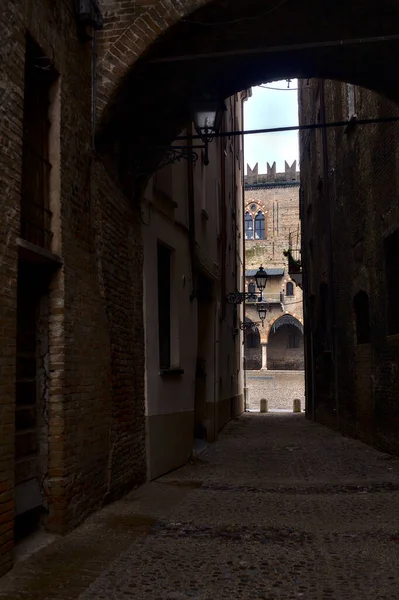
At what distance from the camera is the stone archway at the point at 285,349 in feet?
175

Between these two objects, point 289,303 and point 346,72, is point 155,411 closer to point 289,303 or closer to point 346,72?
point 346,72

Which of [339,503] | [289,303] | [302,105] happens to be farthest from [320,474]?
[289,303]

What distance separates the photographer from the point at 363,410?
12586 mm

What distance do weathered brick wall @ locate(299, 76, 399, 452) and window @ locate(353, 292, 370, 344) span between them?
0.60ft

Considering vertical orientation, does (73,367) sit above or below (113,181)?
below

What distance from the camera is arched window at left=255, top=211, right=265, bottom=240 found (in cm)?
5544

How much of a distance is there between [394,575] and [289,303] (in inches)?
1863

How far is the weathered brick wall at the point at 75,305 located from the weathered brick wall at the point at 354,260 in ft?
15.9

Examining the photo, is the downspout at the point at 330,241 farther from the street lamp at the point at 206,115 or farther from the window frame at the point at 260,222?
the window frame at the point at 260,222

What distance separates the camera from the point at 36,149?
536cm

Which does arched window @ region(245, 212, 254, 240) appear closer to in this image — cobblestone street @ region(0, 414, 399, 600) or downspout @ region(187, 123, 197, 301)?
downspout @ region(187, 123, 197, 301)

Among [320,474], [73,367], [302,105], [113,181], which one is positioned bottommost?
[320,474]

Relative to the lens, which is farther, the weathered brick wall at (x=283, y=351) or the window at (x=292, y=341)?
the window at (x=292, y=341)

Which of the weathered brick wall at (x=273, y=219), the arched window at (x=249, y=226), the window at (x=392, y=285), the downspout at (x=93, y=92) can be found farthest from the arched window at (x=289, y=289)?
the downspout at (x=93, y=92)
